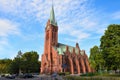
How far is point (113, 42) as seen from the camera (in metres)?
42.8

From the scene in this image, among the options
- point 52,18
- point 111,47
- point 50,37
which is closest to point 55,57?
point 50,37

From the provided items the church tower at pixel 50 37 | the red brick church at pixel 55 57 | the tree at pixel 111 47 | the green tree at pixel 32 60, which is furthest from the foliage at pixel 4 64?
the tree at pixel 111 47

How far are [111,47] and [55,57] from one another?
185ft

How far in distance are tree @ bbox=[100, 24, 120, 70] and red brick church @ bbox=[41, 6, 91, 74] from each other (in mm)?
48002

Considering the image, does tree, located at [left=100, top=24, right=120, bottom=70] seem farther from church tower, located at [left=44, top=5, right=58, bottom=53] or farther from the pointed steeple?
the pointed steeple

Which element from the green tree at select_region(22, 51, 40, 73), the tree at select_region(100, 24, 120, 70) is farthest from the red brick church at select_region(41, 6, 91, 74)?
the tree at select_region(100, 24, 120, 70)

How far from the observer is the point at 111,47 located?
136 feet

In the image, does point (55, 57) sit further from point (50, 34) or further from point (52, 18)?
point (52, 18)

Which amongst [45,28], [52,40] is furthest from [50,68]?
[45,28]

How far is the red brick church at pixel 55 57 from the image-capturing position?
307 feet

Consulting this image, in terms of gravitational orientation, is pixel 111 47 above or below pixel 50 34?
below

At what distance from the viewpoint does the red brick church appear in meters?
93.6

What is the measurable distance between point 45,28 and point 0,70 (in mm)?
46775

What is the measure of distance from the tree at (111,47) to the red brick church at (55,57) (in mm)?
48002
